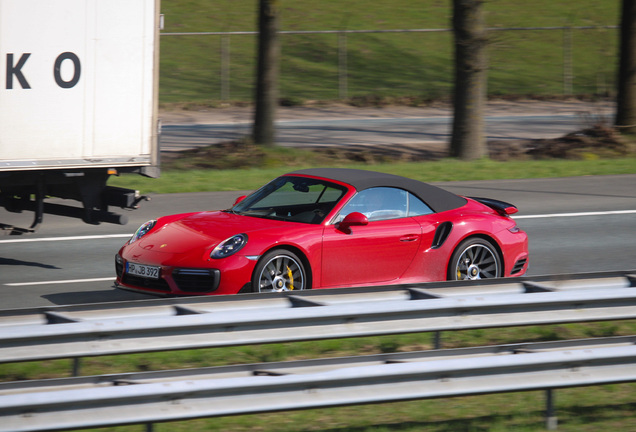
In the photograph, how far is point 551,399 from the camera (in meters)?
5.27

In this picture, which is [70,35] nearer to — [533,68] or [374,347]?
[374,347]

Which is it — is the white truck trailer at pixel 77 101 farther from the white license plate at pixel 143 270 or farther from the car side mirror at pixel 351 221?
the car side mirror at pixel 351 221

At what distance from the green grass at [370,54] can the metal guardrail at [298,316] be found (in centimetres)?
2527

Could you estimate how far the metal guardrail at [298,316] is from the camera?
482cm

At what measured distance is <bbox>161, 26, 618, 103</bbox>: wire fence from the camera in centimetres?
3169

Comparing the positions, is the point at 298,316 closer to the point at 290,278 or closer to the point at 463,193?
the point at 290,278

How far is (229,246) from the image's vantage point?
26.2 feet

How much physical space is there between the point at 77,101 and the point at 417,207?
4.04 m

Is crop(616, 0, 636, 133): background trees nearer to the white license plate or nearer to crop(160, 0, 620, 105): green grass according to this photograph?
crop(160, 0, 620, 105): green grass

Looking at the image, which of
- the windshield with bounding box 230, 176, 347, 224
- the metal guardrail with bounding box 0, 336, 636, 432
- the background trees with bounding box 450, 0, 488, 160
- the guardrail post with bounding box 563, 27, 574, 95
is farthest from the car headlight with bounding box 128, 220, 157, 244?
the guardrail post with bounding box 563, 27, 574, 95

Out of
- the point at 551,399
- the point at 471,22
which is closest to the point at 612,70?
the point at 471,22

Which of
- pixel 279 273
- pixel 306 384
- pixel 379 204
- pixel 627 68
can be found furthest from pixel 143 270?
pixel 627 68

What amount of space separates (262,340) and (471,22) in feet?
49.0

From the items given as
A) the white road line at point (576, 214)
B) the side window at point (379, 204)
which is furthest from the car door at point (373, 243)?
the white road line at point (576, 214)
